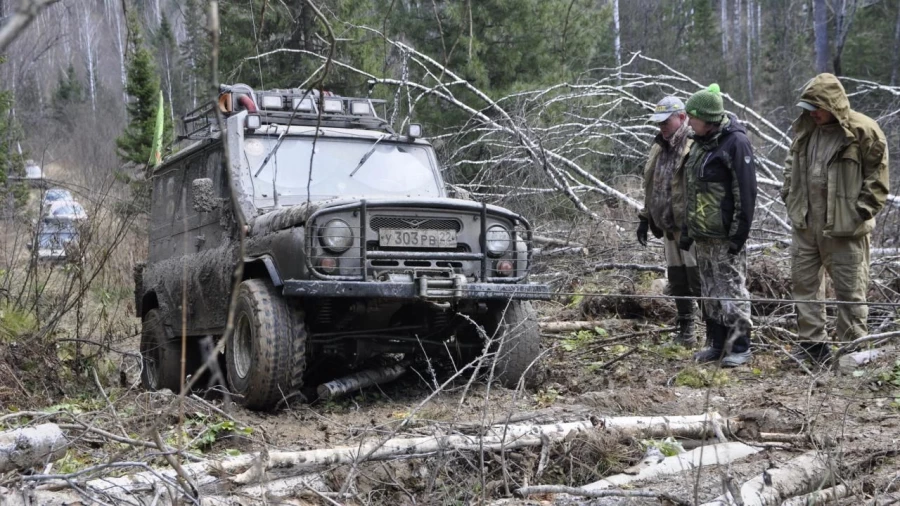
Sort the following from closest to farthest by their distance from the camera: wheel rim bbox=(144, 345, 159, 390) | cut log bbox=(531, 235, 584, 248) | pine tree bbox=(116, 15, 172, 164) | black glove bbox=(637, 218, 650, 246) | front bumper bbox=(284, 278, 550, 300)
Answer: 1. front bumper bbox=(284, 278, 550, 300)
2. black glove bbox=(637, 218, 650, 246)
3. wheel rim bbox=(144, 345, 159, 390)
4. cut log bbox=(531, 235, 584, 248)
5. pine tree bbox=(116, 15, 172, 164)

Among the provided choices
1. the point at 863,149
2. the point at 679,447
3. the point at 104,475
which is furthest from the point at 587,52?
the point at 104,475

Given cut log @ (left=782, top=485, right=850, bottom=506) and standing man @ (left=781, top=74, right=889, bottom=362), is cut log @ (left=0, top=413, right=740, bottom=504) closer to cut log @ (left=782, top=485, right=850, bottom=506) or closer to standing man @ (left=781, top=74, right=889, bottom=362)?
cut log @ (left=782, top=485, right=850, bottom=506)

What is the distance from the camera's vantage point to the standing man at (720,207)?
6.34m

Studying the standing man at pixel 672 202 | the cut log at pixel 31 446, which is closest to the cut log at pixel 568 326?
the standing man at pixel 672 202

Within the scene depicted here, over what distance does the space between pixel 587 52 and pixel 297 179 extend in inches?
420

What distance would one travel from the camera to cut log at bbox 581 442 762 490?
12.0 ft

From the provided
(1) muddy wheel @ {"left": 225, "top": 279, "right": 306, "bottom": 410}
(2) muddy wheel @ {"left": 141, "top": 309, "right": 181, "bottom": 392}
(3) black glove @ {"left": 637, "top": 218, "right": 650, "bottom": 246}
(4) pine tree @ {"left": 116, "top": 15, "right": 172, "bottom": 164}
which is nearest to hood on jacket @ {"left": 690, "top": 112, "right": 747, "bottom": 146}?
(3) black glove @ {"left": 637, "top": 218, "right": 650, "bottom": 246}

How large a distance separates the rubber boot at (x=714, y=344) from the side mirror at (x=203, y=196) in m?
3.59

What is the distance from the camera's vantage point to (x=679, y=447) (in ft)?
13.6

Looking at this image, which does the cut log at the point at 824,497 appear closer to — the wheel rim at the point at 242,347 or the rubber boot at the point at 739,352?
the rubber boot at the point at 739,352

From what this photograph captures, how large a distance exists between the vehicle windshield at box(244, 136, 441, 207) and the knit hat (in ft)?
6.34

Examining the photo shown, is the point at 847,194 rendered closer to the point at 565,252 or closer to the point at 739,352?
the point at 739,352

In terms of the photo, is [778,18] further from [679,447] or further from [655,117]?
[679,447]

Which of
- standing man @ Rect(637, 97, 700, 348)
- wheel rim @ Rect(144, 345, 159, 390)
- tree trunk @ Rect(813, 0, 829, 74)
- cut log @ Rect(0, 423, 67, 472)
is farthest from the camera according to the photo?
tree trunk @ Rect(813, 0, 829, 74)
